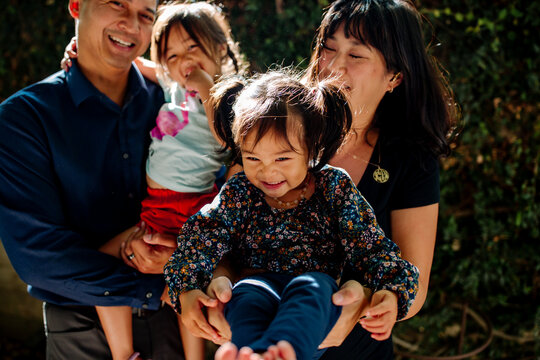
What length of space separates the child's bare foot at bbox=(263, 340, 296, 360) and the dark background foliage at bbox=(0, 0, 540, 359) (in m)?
2.02

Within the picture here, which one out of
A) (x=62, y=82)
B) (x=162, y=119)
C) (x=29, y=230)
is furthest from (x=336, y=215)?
(x=62, y=82)

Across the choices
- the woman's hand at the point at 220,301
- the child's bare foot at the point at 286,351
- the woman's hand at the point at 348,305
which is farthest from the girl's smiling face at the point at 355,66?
the child's bare foot at the point at 286,351

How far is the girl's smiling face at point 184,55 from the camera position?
2.02 meters

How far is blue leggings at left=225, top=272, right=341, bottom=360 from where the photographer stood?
1.13 metres

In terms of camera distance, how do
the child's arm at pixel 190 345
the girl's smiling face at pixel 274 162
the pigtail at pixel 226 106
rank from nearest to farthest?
1. the girl's smiling face at pixel 274 162
2. the pigtail at pixel 226 106
3. the child's arm at pixel 190 345

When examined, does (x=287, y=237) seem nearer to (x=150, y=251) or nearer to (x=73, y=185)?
(x=150, y=251)

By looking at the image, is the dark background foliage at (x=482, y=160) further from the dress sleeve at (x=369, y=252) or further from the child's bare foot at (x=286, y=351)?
the child's bare foot at (x=286, y=351)

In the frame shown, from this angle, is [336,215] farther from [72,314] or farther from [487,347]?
[487,347]

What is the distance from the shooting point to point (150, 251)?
6.19 feet

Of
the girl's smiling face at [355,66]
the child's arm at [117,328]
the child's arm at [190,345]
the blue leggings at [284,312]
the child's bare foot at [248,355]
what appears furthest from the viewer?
the child's arm at [190,345]

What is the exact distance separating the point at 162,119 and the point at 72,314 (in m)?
0.92

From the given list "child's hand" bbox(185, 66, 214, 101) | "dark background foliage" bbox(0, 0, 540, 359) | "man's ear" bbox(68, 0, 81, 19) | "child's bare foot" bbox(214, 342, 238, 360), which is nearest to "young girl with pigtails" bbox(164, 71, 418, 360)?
"child's bare foot" bbox(214, 342, 238, 360)

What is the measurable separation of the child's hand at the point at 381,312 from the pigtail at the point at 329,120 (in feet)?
1.49

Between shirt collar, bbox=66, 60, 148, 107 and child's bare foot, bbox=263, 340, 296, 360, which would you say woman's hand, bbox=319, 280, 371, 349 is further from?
shirt collar, bbox=66, 60, 148, 107
